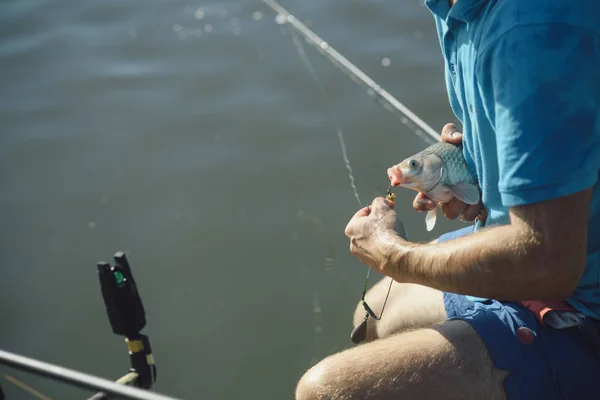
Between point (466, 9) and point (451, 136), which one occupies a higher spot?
point (466, 9)

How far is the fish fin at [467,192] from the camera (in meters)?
1.94

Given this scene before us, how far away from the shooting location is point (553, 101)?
1.42m

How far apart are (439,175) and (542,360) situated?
545 mm

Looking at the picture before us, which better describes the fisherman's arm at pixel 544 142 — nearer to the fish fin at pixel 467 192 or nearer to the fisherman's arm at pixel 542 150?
the fisherman's arm at pixel 542 150

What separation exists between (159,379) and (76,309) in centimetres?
60

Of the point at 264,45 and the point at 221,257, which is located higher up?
the point at 264,45

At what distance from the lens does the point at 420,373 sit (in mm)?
1778

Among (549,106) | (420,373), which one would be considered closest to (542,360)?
(420,373)

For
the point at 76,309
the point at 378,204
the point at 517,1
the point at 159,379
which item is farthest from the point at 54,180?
the point at 517,1

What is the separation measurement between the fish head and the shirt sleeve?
1.42ft

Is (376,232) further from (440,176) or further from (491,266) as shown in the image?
(491,266)

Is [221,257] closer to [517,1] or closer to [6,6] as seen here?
[517,1]

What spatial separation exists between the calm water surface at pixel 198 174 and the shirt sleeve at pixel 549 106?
1.66 m

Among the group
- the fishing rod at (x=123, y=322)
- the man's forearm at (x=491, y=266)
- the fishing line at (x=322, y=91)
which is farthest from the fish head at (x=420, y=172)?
the fishing line at (x=322, y=91)
